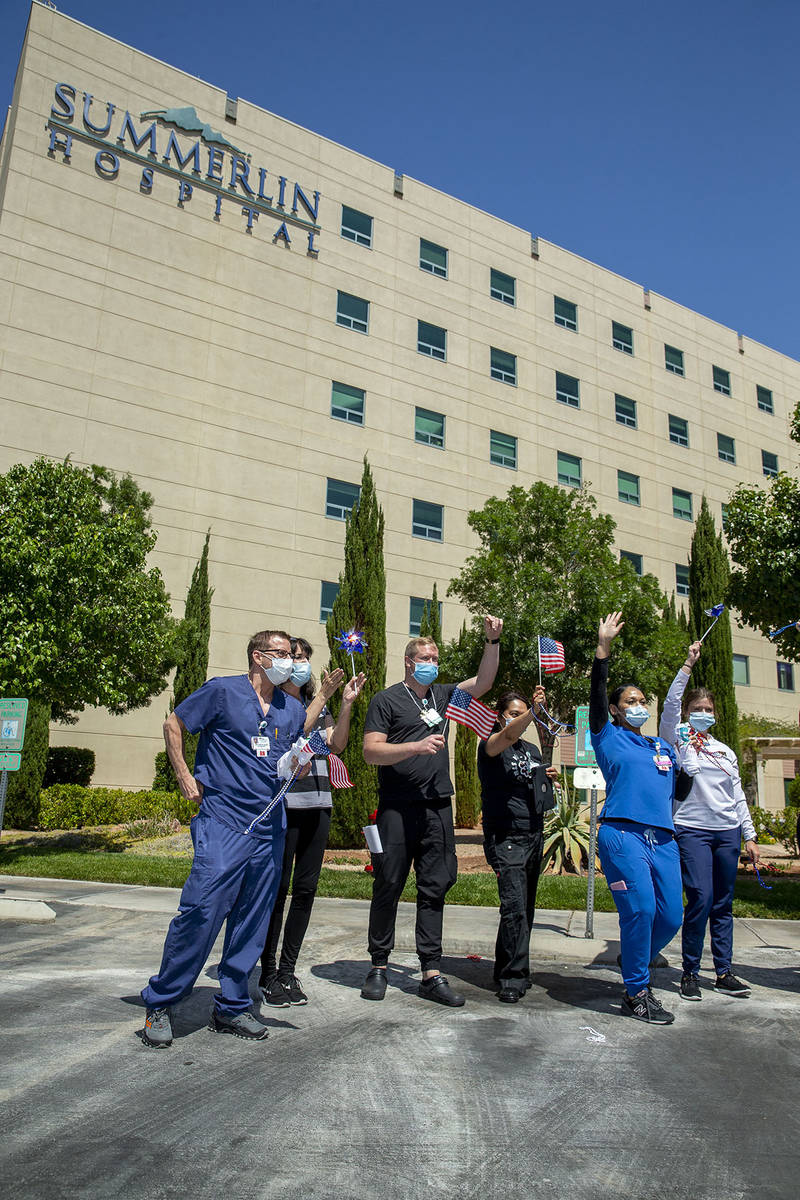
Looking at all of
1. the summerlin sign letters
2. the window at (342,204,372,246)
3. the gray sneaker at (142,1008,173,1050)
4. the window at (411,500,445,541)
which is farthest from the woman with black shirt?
the window at (342,204,372,246)

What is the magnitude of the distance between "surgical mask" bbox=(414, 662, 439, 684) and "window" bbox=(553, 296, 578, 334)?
98.3ft

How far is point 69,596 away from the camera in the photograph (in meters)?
14.0

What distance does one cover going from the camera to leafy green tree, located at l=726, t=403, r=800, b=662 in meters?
14.2

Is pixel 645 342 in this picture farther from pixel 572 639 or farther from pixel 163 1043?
pixel 163 1043

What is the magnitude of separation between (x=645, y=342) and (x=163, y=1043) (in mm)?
36214

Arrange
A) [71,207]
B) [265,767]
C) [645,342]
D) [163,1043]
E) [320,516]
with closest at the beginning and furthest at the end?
[163,1043] → [265,767] → [71,207] → [320,516] → [645,342]

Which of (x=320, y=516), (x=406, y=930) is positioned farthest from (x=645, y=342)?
(x=406, y=930)

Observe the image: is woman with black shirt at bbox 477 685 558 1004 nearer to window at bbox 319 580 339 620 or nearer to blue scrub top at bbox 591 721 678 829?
blue scrub top at bbox 591 721 678 829

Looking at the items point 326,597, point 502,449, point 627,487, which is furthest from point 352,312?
point 627,487

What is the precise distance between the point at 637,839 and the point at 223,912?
8.90ft

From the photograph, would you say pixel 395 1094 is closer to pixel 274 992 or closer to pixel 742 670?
pixel 274 992

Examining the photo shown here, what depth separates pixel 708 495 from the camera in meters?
36.5

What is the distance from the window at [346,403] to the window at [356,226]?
17.4 feet

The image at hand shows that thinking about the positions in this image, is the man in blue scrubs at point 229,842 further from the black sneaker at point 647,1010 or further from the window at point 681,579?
the window at point 681,579
